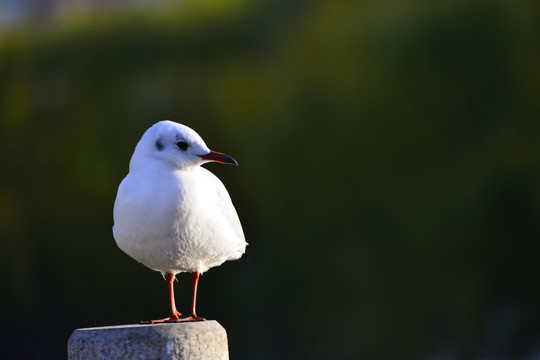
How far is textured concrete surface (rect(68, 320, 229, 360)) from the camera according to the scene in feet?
10.4

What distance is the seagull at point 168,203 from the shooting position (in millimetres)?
3277

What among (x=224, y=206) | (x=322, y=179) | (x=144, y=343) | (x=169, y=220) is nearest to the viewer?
(x=144, y=343)

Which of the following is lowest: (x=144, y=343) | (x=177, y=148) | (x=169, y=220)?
(x=144, y=343)

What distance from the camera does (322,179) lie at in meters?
8.02

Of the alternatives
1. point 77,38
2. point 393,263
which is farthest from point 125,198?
point 77,38

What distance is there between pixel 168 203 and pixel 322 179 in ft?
15.8

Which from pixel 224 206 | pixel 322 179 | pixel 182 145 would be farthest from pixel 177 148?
pixel 322 179

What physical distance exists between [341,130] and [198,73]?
1.48 metres

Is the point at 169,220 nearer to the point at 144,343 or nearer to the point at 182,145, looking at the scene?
the point at 182,145

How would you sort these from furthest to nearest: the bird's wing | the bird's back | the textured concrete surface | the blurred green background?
1. the blurred green background
2. the bird's wing
3. the bird's back
4. the textured concrete surface

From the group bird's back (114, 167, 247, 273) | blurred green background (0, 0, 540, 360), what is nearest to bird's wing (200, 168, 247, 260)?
bird's back (114, 167, 247, 273)

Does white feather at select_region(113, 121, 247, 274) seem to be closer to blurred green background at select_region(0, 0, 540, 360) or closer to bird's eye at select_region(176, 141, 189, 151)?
bird's eye at select_region(176, 141, 189, 151)

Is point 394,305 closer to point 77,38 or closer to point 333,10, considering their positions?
point 333,10

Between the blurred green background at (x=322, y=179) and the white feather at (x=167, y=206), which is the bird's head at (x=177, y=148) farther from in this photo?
the blurred green background at (x=322, y=179)
